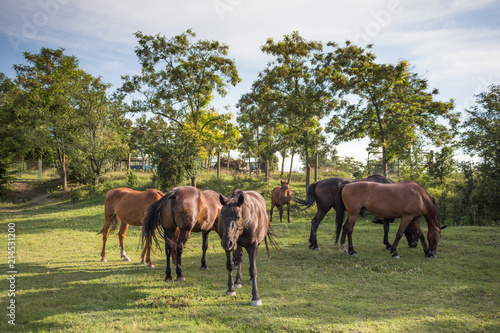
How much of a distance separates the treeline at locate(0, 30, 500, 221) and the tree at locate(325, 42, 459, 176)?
0.07 metres

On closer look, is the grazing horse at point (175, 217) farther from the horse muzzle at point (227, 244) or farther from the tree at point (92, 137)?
the tree at point (92, 137)

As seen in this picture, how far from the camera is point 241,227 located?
4.89 meters

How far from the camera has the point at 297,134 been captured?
2225cm

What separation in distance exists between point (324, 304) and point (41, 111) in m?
30.6

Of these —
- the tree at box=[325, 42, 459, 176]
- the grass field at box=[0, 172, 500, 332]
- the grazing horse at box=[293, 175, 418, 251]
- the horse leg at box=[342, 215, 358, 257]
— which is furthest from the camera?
the tree at box=[325, 42, 459, 176]

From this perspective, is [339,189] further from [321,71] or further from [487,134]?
[321,71]

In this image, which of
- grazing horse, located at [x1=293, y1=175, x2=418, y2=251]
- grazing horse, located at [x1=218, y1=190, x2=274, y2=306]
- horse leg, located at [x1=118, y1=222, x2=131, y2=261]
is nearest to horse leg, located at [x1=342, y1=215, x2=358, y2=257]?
grazing horse, located at [x1=293, y1=175, x2=418, y2=251]

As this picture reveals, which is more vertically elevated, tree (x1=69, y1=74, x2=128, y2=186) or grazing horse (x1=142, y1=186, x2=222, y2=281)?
tree (x1=69, y1=74, x2=128, y2=186)

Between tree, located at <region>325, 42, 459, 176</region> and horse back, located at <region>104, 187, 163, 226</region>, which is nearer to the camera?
horse back, located at <region>104, 187, 163, 226</region>

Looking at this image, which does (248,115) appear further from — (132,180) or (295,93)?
(132,180)

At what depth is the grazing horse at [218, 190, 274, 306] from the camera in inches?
182

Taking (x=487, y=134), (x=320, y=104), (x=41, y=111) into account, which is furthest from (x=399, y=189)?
(x=41, y=111)

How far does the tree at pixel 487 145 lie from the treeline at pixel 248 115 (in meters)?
0.06

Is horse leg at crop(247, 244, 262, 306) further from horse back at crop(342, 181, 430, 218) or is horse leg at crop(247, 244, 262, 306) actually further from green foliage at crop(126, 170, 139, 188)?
green foliage at crop(126, 170, 139, 188)
